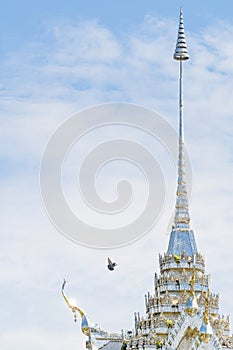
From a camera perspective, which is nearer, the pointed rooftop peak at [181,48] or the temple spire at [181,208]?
the temple spire at [181,208]

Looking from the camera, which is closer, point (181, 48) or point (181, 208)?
point (181, 208)

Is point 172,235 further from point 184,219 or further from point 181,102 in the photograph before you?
point 181,102

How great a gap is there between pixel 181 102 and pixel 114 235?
13.4 m

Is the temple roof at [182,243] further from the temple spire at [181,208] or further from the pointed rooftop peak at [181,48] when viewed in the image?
the pointed rooftop peak at [181,48]

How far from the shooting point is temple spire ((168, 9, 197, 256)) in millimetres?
53594

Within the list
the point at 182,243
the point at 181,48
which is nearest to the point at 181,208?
the point at 182,243

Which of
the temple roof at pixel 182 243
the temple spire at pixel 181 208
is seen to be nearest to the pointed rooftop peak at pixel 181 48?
the temple spire at pixel 181 208

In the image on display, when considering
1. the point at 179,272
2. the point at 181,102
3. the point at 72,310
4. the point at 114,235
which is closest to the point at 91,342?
the point at 72,310

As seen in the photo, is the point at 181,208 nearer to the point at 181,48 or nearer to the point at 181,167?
the point at 181,167

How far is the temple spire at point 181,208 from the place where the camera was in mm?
53594

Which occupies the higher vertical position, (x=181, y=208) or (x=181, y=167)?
(x=181, y=167)

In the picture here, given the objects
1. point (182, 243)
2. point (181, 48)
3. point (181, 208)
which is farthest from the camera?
point (181, 48)

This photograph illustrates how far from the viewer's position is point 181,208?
54.7 metres

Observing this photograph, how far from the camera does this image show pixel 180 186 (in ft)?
180
